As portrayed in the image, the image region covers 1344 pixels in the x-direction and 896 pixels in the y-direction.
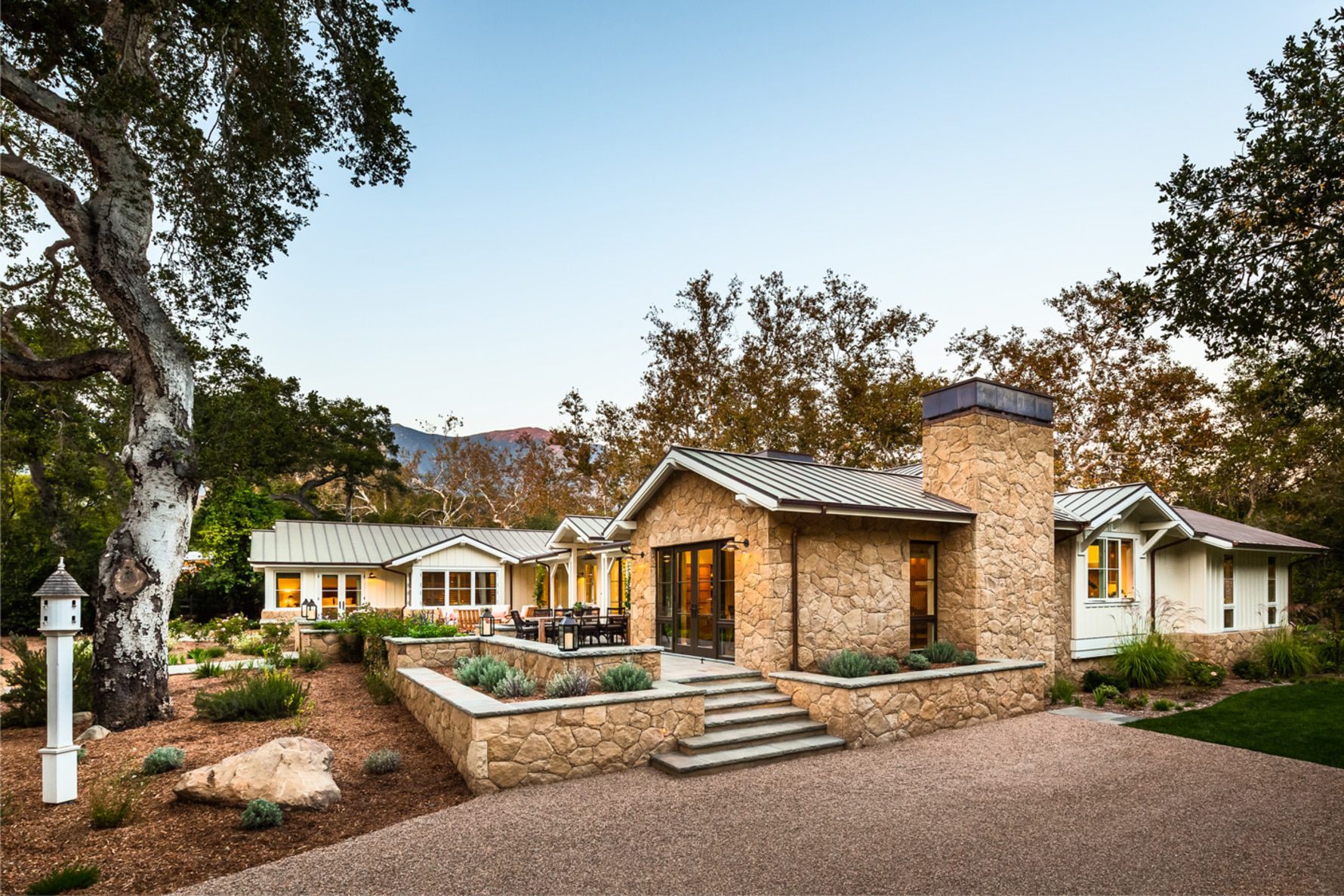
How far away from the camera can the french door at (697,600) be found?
1142 centimetres

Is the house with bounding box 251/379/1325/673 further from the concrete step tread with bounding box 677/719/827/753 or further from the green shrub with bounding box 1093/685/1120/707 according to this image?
the concrete step tread with bounding box 677/719/827/753

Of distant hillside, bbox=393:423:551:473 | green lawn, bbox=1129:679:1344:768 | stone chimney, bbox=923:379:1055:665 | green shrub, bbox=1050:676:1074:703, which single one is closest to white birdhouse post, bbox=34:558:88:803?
stone chimney, bbox=923:379:1055:665

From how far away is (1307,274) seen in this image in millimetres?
6352

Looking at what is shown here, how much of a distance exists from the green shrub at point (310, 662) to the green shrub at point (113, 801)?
23.9 feet

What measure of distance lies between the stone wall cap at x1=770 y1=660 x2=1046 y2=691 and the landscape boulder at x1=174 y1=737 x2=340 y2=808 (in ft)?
18.1

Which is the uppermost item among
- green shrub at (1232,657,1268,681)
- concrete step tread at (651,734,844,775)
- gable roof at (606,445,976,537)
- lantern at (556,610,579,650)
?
gable roof at (606,445,976,537)

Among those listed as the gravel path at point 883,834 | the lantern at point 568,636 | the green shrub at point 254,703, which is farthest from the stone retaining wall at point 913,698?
the green shrub at point 254,703

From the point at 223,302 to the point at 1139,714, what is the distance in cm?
1511

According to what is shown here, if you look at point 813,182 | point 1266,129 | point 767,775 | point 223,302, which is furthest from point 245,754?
point 813,182

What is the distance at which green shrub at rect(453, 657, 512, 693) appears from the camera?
29.0 feet

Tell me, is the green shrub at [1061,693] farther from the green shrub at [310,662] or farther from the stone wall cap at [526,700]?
the green shrub at [310,662]

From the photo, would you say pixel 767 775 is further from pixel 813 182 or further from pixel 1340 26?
pixel 813 182

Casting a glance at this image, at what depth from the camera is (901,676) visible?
9039mm

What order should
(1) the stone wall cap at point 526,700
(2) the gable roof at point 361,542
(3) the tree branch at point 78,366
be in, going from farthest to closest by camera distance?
1. (2) the gable roof at point 361,542
2. (3) the tree branch at point 78,366
3. (1) the stone wall cap at point 526,700
